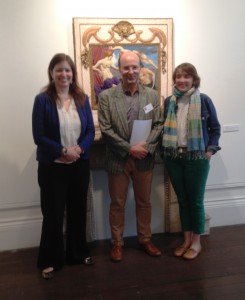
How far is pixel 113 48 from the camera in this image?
2.57 meters

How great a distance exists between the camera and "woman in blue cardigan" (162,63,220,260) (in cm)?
218

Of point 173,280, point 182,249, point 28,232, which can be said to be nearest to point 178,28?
point 182,249

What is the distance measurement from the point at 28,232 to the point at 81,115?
126cm

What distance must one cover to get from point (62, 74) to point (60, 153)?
523mm

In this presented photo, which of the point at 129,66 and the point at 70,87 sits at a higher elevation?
the point at 129,66

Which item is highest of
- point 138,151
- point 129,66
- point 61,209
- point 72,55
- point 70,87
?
point 72,55

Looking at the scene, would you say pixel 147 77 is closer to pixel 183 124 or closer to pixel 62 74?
pixel 183 124

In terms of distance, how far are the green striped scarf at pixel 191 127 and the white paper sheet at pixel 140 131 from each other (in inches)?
5.1

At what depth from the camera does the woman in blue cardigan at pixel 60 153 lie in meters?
2.02

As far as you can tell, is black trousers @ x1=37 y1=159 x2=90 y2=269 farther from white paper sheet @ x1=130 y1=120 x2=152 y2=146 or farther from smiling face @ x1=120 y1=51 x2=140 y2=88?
smiling face @ x1=120 y1=51 x2=140 y2=88

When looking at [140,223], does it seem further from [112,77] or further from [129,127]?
[112,77]

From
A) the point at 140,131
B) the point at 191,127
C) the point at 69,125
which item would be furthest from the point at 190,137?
the point at 69,125

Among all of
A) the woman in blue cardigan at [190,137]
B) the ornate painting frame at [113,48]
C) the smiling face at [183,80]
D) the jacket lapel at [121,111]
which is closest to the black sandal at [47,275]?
the ornate painting frame at [113,48]

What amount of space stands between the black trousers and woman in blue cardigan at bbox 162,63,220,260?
0.68 meters
